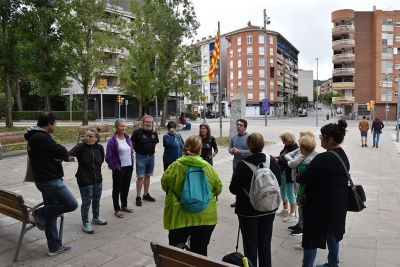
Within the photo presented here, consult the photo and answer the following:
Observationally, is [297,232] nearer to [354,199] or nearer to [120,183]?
[354,199]

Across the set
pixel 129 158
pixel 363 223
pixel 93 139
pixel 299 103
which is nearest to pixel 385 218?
pixel 363 223

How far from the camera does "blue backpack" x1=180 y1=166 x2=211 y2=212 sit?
10.1 feet

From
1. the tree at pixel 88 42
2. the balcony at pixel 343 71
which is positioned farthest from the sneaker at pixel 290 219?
the balcony at pixel 343 71

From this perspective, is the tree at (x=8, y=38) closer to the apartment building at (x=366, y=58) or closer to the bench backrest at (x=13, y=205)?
the bench backrest at (x=13, y=205)

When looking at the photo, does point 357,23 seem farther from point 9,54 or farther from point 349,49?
point 9,54

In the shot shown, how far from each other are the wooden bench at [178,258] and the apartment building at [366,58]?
6826 centimetres

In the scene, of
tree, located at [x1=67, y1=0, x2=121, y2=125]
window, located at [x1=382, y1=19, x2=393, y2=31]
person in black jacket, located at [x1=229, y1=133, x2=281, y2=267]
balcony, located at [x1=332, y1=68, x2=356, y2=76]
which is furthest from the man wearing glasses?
window, located at [x1=382, y1=19, x2=393, y2=31]

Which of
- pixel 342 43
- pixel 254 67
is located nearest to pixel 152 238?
pixel 342 43

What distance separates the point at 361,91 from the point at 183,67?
49.6 metres

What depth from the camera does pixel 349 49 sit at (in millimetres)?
66250

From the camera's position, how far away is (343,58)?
65312 mm

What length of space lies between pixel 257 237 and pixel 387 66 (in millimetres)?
69810

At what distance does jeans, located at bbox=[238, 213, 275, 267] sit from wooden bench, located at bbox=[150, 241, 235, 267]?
45.3 inches

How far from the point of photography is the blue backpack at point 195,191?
121 inches
